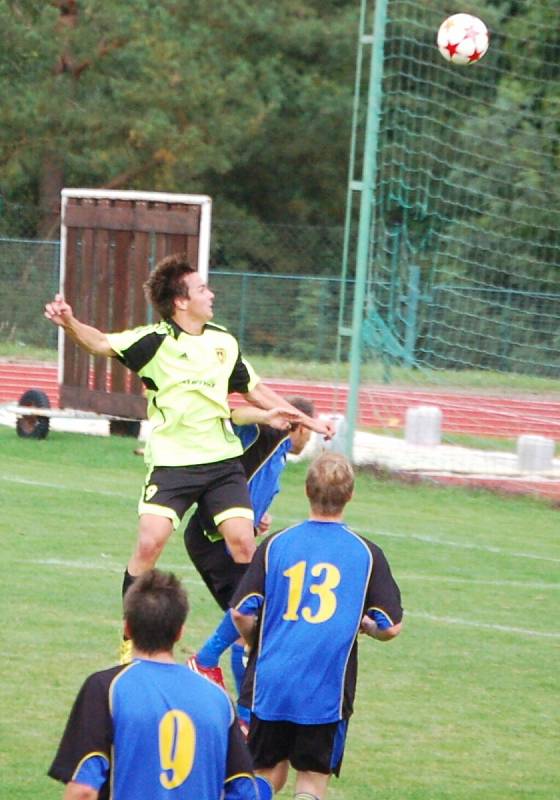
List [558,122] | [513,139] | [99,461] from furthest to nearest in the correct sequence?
[513,139] → [558,122] → [99,461]

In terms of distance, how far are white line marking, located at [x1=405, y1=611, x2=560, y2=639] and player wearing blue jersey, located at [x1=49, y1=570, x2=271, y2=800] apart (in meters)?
5.08

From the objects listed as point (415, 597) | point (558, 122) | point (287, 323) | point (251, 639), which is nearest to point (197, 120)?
point (287, 323)

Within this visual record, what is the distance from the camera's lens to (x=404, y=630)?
8.60 m

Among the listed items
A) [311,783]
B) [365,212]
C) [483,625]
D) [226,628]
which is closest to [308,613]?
[311,783]

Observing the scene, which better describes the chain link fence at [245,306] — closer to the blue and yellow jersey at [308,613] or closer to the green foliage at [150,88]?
the green foliage at [150,88]

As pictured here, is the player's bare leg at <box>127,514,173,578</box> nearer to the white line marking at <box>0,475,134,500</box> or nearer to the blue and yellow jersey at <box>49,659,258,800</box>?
the blue and yellow jersey at <box>49,659,258,800</box>

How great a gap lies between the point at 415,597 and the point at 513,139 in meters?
15.6

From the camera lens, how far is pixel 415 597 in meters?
9.47

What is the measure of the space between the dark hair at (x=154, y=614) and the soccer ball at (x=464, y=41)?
1125 cm

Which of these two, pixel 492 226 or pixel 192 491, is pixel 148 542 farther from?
pixel 492 226

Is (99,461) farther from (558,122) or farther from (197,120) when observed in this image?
(197,120)

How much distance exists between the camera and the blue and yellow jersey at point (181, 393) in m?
7.42

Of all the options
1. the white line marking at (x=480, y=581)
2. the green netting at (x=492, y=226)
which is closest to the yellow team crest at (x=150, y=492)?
the white line marking at (x=480, y=581)

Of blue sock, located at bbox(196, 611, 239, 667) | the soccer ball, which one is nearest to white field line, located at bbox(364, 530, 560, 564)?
blue sock, located at bbox(196, 611, 239, 667)
